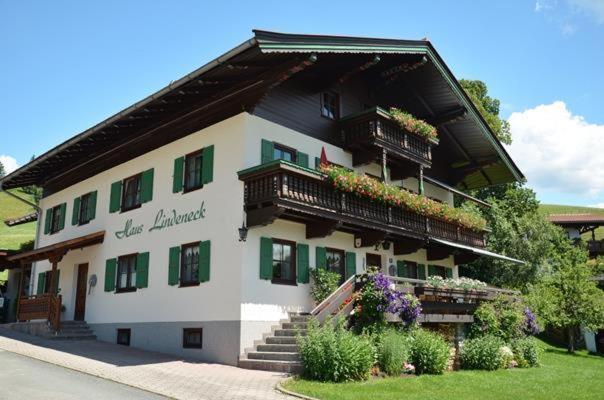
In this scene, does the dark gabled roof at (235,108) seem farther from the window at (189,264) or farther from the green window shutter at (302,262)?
the green window shutter at (302,262)

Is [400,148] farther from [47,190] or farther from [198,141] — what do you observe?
[47,190]

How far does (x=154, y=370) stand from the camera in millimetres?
12469

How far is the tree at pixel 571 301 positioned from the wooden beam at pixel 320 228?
45.3 feet

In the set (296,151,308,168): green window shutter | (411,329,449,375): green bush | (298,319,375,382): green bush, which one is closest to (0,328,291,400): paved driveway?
(298,319,375,382): green bush

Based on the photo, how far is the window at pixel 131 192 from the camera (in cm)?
Answer: 1894

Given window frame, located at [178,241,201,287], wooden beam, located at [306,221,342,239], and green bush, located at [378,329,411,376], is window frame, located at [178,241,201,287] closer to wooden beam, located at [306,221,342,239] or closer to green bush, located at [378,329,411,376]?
wooden beam, located at [306,221,342,239]

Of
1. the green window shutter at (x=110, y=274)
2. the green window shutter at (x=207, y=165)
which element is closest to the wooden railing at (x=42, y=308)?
the green window shutter at (x=110, y=274)

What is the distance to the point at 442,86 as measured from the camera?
20.7 metres

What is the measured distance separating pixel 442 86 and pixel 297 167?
9.25 m

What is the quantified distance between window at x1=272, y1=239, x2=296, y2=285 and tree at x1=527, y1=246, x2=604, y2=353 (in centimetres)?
1424

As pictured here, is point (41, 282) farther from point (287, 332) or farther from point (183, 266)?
point (287, 332)

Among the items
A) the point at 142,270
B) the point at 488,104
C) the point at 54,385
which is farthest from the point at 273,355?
the point at 488,104

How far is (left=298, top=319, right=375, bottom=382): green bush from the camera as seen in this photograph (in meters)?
11.0

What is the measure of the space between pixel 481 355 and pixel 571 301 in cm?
1351
